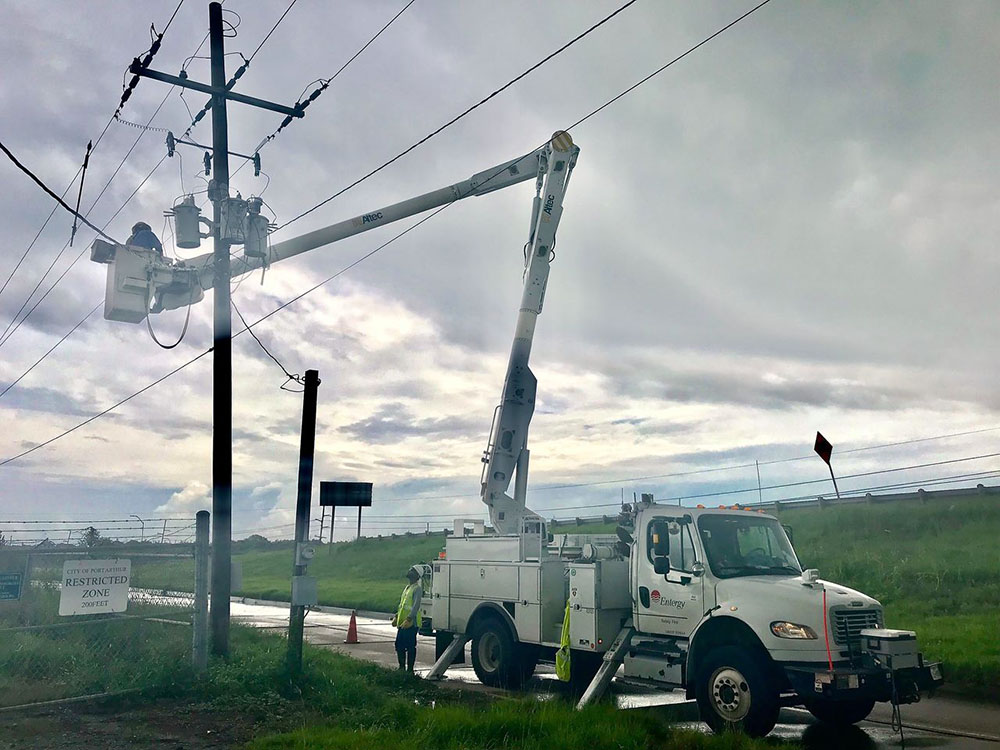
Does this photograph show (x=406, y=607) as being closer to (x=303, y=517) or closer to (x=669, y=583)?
(x=303, y=517)

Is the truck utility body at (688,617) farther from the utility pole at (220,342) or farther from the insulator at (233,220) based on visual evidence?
the insulator at (233,220)

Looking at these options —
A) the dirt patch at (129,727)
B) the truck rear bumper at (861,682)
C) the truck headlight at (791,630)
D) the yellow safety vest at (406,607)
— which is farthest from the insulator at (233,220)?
the truck rear bumper at (861,682)

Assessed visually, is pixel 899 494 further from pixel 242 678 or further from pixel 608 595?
pixel 242 678

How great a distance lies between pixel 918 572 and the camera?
21.6m

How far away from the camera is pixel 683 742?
806 centimetres

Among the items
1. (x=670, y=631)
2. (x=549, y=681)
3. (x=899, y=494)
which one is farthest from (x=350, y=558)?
(x=670, y=631)

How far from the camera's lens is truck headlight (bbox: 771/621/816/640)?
898 cm

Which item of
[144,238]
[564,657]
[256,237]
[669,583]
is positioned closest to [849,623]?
[669,583]

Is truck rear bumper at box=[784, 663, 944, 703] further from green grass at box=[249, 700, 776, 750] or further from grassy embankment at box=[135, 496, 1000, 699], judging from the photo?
grassy embankment at box=[135, 496, 1000, 699]

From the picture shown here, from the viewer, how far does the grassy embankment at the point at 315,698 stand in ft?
26.3

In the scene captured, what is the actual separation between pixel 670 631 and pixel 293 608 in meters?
4.92

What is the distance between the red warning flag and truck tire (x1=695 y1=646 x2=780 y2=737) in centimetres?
650

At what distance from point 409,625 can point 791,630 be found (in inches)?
257

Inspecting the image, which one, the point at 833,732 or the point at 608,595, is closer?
the point at 833,732
